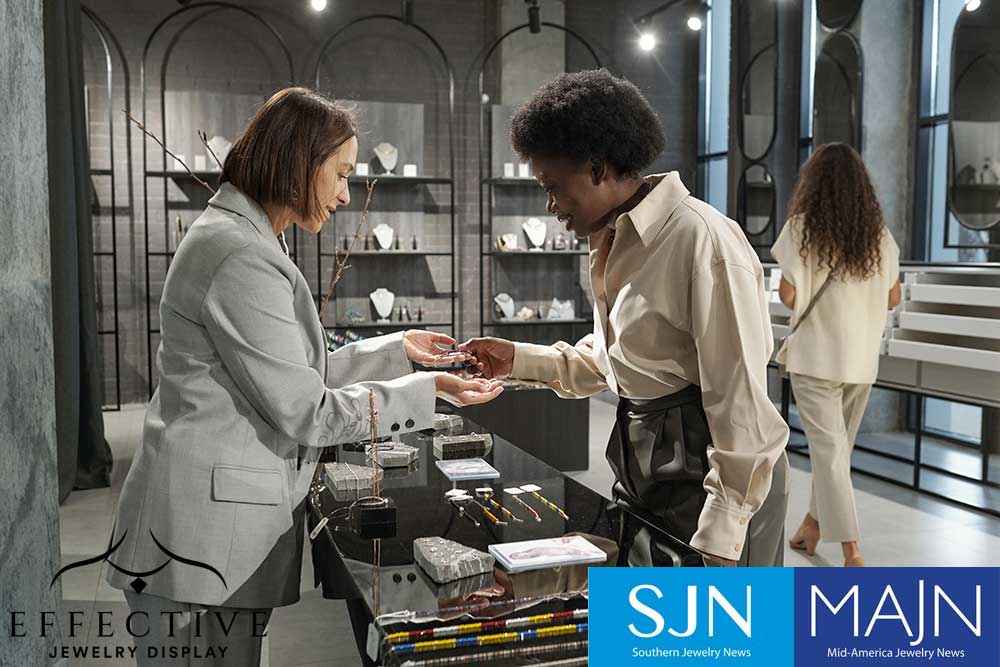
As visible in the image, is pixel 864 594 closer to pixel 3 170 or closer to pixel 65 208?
pixel 3 170

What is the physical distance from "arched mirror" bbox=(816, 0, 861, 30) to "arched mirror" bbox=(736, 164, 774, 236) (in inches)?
45.2

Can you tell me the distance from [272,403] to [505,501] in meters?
0.63

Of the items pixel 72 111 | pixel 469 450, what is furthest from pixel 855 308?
pixel 72 111

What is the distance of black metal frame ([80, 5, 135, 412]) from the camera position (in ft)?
22.7

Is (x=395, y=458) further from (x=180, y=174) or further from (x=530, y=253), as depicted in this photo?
(x=530, y=253)

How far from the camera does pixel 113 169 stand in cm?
708

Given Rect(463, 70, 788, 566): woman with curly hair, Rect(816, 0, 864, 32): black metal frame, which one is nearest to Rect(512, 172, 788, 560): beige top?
Rect(463, 70, 788, 566): woman with curly hair

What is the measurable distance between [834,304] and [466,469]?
7.59 ft

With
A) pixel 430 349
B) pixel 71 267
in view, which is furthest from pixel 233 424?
pixel 71 267

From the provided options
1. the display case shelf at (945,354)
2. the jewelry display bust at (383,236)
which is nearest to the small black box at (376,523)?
the display case shelf at (945,354)

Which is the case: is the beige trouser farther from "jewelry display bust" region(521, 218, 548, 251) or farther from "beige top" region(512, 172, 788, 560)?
"jewelry display bust" region(521, 218, 548, 251)

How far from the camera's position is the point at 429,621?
130cm

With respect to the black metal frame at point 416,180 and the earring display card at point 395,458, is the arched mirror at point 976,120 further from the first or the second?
the earring display card at point 395,458

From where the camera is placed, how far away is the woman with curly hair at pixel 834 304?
3.73 m
